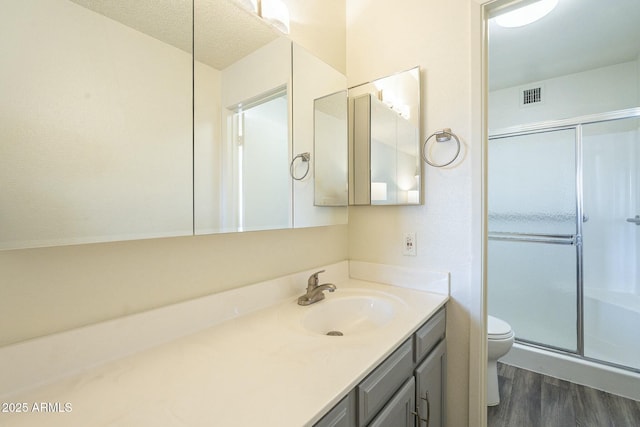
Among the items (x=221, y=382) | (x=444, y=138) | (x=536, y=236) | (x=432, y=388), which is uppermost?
(x=444, y=138)

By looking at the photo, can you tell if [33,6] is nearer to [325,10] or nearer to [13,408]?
[13,408]

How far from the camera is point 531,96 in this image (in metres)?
2.51

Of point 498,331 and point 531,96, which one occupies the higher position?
point 531,96

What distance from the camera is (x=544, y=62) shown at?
221cm

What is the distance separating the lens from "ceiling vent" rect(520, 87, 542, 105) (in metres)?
2.48

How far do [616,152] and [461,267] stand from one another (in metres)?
2.16

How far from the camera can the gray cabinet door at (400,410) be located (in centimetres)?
79

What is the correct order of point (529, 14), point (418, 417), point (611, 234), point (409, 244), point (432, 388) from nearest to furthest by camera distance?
point (418, 417)
point (432, 388)
point (409, 244)
point (529, 14)
point (611, 234)

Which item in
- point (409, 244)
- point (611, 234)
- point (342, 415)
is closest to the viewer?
point (342, 415)

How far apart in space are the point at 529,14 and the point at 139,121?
79.7 inches

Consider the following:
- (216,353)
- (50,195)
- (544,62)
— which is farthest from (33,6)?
(544,62)

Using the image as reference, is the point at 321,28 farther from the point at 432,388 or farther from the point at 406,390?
the point at 432,388

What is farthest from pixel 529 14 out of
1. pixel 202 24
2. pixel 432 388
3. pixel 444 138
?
pixel 432 388

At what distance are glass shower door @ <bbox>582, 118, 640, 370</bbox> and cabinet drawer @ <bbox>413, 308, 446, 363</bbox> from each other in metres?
1.79
